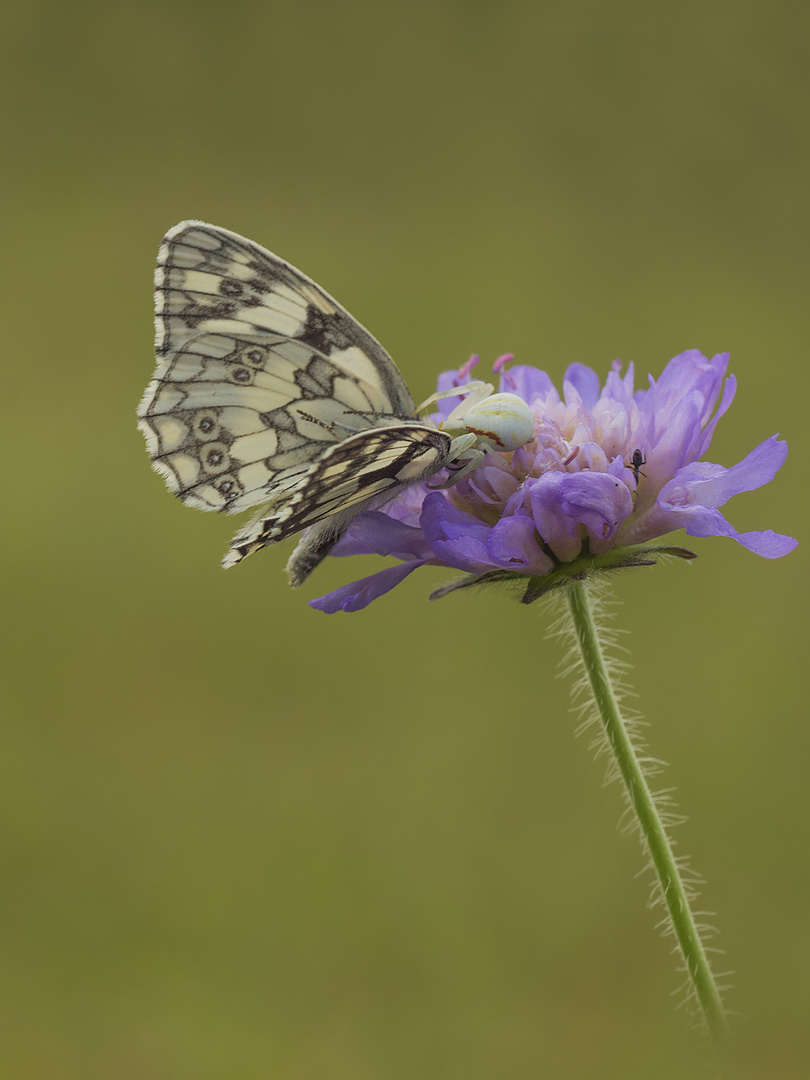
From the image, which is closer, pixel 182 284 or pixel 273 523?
pixel 273 523

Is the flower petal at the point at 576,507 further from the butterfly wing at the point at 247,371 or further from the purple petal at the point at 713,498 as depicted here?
the butterfly wing at the point at 247,371

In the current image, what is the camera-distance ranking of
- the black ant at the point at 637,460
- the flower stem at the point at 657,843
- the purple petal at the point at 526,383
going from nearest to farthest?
the flower stem at the point at 657,843 → the black ant at the point at 637,460 → the purple petal at the point at 526,383

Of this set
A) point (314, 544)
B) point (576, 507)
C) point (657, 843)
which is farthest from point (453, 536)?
point (657, 843)

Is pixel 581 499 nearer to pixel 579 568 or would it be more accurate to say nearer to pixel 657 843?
pixel 579 568

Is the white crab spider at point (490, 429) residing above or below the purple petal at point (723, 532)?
above

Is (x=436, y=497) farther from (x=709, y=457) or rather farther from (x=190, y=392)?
(x=709, y=457)

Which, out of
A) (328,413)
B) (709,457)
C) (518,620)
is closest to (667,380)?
(328,413)

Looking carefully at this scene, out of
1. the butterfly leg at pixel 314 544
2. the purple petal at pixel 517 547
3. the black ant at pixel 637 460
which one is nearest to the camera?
the purple petal at pixel 517 547

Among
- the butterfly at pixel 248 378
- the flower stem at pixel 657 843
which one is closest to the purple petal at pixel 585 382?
the butterfly at pixel 248 378
